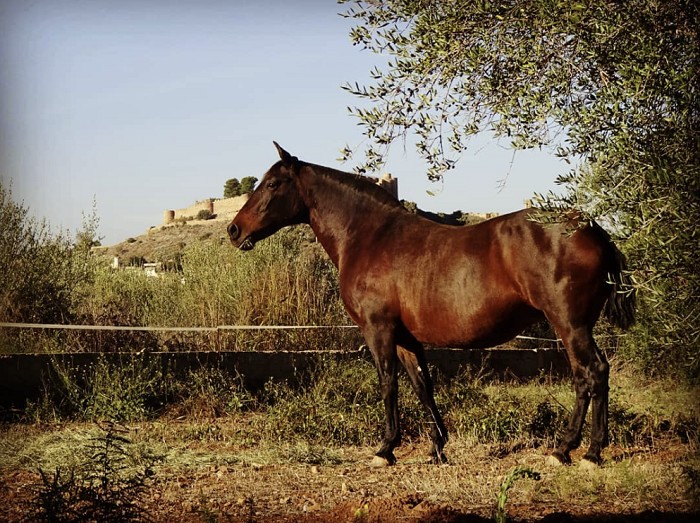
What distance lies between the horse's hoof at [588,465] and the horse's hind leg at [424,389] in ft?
3.69

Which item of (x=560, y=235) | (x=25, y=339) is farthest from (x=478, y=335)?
(x=25, y=339)

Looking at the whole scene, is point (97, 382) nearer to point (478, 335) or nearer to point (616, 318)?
point (478, 335)

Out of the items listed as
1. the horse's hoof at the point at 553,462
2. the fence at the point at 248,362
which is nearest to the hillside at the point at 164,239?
the fence at the point at 248,362

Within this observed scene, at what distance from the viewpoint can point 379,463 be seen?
6.45 metres

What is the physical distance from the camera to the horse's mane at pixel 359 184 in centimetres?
716

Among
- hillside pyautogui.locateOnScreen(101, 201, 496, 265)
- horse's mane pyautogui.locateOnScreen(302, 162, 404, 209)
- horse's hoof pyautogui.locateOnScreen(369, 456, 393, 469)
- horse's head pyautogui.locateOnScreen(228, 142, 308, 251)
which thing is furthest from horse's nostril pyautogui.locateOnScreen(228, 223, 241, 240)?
hillside pyautogui.locateOnScreen(101, 201, 496, 265)

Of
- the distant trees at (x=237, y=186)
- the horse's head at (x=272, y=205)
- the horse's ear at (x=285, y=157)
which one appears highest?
the distant trees at (x=237, y=186)

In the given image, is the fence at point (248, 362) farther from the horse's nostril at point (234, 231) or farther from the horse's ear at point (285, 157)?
the horse's ear at point (285, 157)

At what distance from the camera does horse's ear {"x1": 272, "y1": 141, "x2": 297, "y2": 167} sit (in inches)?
286

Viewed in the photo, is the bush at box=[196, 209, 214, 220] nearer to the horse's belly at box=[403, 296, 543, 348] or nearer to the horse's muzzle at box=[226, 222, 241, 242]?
the horse's muzzle at box=[226, 222, 241, 242]

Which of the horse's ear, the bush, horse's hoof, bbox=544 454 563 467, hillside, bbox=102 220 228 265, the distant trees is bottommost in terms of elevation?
horse's hoof, bbox=544 454 563 467

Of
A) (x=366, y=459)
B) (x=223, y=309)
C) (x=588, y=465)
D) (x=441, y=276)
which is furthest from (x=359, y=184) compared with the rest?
(x=223, y=309)

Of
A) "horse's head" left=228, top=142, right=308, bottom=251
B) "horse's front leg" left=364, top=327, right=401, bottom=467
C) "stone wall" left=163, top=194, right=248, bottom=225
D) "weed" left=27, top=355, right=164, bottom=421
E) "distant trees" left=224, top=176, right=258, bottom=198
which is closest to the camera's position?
"horse's front leg" left=364, top=327, right=401, bottom=467

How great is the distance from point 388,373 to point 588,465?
5.50 ft
